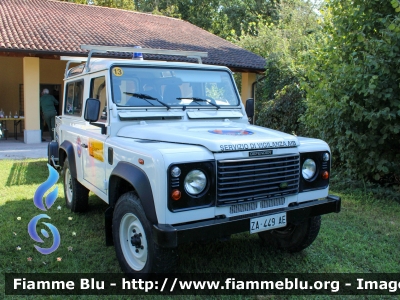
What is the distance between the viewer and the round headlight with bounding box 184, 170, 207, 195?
2.97 metres

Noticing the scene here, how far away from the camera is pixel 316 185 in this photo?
3705 mm

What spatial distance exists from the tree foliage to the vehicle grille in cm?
292

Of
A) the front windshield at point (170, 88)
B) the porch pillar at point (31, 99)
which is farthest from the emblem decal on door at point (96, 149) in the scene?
the porch pillar at point (31, 99)

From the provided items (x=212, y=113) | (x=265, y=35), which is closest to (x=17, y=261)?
(x=212, y=113)

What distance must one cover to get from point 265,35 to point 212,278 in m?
19.3

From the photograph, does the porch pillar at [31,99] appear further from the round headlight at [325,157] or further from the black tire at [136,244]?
the round headlight at [325,157]

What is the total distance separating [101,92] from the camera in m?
4.33

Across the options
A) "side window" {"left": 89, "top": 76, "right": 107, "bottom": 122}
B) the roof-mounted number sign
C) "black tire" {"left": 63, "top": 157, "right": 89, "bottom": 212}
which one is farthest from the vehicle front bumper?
"black tire" {"left": 63, "top": 157, "right": 89, "bottom": 212}

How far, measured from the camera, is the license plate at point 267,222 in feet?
10.5

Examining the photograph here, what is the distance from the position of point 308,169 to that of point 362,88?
2.87 metres

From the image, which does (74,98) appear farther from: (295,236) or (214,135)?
(295,236)

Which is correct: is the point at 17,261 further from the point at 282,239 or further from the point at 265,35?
the point at 265,35

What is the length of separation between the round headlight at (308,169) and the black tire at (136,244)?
143 centimetres

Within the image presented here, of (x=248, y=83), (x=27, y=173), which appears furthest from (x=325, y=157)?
(x=248, y=83)
